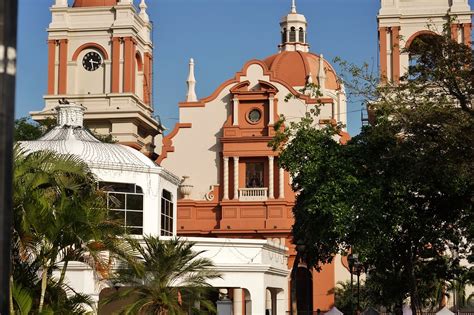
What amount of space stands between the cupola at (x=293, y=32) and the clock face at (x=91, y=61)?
1636cm

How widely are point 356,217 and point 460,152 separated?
4.65 meters

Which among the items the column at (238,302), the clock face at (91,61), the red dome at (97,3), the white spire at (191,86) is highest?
the red dome at (97,3)

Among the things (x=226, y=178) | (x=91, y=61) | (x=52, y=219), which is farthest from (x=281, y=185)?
(x=52, y=219)

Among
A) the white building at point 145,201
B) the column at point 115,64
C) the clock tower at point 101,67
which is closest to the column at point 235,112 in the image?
the clock tower at point 101,67

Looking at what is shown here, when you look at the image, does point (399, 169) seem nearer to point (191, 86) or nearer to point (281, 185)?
point (281, 185)

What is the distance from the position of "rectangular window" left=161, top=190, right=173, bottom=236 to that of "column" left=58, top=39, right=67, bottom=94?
32.8 metres

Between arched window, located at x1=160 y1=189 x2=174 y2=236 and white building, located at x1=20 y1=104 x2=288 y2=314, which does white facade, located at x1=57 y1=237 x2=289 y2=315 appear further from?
arched window, located at x1=160 y1=189 x2=174 y2=236

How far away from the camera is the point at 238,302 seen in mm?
30391

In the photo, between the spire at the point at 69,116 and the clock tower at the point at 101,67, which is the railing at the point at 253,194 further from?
the spire at the point at 69,116

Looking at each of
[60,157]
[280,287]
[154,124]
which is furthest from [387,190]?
[154,124]

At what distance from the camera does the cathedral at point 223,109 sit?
5088 cm

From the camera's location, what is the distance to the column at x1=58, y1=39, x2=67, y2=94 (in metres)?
60.9

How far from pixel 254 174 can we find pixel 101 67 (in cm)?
1582

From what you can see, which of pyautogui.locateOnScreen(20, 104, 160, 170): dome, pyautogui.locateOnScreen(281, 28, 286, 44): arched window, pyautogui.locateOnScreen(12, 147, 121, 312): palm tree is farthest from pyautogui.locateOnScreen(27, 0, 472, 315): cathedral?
pyautogui.locateOnScreen(12, 147, 121, 312): palm tree
